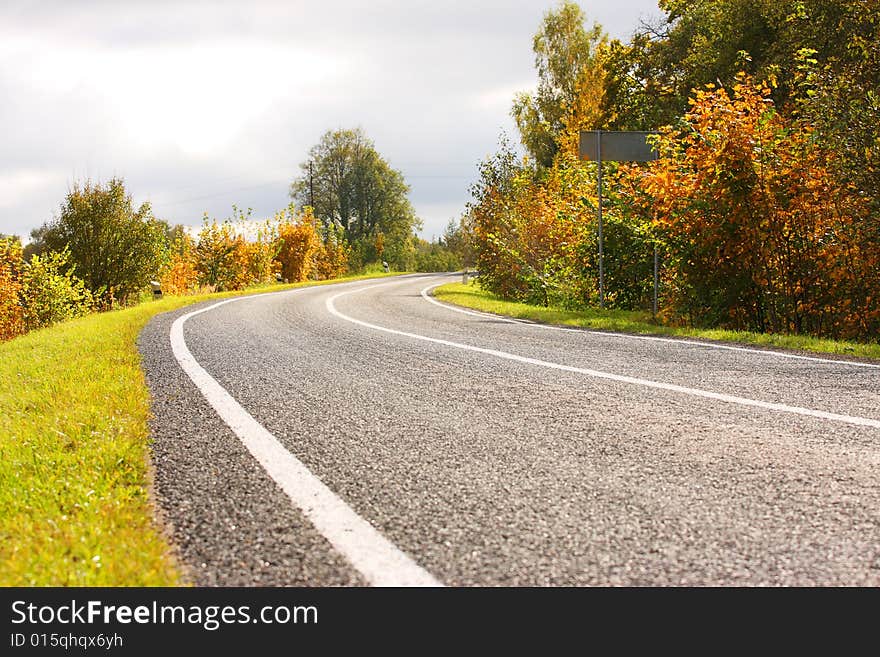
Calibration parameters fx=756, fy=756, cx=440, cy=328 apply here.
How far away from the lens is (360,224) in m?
71.2

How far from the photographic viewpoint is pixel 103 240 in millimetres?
21531

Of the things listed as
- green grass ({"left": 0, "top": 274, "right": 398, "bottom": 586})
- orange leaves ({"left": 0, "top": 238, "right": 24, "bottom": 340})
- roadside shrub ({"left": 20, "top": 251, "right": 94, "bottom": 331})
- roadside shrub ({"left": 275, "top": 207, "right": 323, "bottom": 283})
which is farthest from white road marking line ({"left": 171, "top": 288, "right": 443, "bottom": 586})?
roadside shrub ({"left": 275, "top": 207, "right": 323, "bottom": 283})

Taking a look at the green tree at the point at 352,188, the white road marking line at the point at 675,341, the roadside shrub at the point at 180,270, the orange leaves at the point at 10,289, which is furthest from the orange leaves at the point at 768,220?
the green tree at the point at 352,188

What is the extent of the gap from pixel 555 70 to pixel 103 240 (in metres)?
26.2

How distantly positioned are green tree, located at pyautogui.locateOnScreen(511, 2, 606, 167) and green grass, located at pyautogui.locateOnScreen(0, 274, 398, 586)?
34.4m

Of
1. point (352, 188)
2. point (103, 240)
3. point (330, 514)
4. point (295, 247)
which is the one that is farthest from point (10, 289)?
point (352, 188)

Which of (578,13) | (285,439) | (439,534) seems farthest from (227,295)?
(578,13)

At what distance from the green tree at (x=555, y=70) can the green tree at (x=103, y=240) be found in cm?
2252

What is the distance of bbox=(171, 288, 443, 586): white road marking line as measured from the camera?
2541 mm

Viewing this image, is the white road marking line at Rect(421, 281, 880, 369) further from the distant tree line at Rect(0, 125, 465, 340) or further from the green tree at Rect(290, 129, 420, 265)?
the green tree at Rect(290, 129, 420, 265)

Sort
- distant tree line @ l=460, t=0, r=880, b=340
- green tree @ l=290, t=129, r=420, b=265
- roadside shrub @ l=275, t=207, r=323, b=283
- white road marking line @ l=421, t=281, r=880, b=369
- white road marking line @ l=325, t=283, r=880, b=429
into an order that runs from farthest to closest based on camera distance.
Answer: green tree @ l=290, t=129, r=420, b=265, roadside shrub @ l=275, t=207, r=323, b=283, distant tree line @ l=460, t=0, r=880, b=340, white road marking line @ l=421, t=281, r=880, b=369, white road marking line @ l=325, t=283, r=880, b=429

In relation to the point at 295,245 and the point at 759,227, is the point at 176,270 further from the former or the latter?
the point at 759,227

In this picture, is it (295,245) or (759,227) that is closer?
(759,227)

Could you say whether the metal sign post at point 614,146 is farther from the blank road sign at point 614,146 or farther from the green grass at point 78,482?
the green grass at point 78,482
